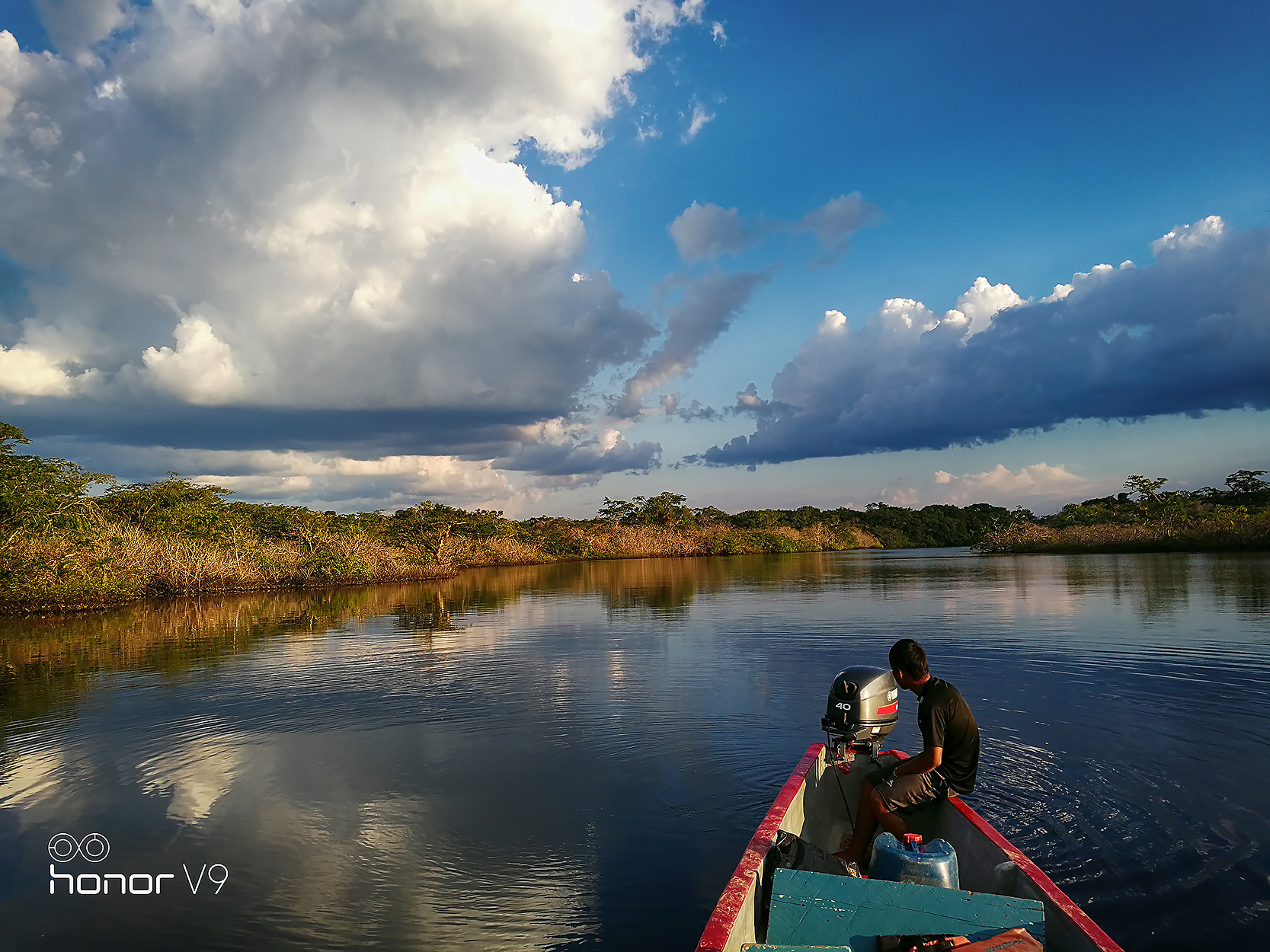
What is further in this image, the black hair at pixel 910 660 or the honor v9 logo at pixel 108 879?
the honor v9 logo at pixel 108 879

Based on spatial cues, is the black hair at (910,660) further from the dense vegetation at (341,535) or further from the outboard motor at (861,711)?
the dense vegetation at (341,535)

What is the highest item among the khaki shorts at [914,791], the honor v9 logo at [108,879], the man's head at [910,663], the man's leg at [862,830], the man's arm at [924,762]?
the man's head at [910,663]

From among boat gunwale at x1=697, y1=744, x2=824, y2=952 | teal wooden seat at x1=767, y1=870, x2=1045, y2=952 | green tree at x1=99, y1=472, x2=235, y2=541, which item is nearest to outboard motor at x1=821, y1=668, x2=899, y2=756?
boat gunwale at x1=697, y1=744, x2=824, y2=952

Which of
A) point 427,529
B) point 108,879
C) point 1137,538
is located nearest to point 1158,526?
point 1137,538

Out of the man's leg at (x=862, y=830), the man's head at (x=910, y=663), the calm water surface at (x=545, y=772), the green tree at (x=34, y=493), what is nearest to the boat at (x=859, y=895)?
the man's leg at (x=862, y=830)

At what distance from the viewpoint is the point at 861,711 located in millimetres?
7188

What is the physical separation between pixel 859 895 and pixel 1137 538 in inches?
2548

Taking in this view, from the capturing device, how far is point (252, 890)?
6.11 metres

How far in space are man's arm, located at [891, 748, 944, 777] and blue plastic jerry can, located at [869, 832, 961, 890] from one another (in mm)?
1002

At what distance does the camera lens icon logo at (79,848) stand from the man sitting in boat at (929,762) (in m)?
6.63

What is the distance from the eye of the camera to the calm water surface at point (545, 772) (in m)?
5.67

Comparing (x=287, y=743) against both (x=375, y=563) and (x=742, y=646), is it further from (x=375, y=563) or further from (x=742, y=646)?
(x=375, y=563)

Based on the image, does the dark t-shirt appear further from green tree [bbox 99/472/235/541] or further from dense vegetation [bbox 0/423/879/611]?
green tree [bbox 99/472/235/541]

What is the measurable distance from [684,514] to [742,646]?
70.3m
